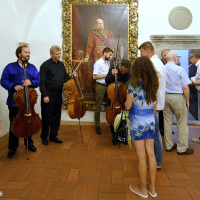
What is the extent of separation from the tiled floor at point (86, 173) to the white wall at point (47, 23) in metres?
1.55

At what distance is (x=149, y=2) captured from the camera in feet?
17.3

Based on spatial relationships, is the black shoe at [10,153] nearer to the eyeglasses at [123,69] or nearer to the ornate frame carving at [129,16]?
the eyeglasses at [123,69]

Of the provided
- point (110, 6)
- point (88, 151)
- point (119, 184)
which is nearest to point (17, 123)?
point (88, 151)

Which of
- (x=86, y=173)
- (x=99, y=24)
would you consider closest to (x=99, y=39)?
(x=99, y=24)

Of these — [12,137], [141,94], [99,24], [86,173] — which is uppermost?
[99,24]

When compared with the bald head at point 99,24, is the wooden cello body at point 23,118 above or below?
below

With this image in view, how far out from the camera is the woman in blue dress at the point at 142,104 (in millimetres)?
2342

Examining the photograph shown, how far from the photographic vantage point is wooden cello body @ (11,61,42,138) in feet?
10.8

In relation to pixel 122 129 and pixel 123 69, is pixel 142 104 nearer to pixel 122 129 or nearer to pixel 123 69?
pixel 122 129

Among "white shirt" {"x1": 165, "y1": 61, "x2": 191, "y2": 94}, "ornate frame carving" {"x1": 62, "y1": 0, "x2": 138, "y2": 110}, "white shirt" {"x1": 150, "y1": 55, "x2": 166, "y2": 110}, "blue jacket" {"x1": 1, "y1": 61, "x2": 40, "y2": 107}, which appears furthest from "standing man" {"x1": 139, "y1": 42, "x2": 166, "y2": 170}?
"ornate frame carving" {"x1": 62, "y1": 0, "x2": 138, "y2": 110}

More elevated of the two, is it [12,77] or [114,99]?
→ [12,77]

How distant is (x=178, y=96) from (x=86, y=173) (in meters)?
1.80

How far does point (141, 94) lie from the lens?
7.72 feet

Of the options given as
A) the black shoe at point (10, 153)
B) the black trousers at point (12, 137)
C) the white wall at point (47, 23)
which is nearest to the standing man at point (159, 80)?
the black trousers at point (12, 137)
